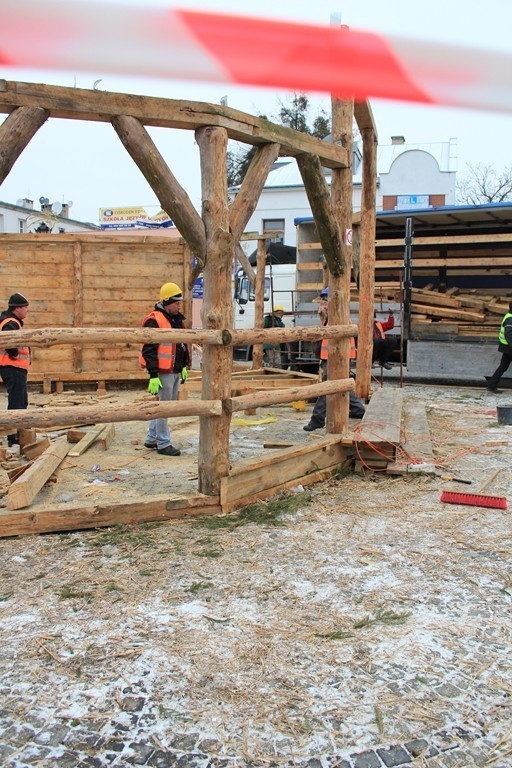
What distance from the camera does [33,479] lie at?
16.4ft

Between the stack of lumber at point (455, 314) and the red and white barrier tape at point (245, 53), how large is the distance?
8.91m

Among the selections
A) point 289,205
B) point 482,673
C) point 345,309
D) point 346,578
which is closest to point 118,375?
point 345,309

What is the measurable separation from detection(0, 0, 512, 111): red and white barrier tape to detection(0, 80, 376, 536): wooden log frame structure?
0.22m

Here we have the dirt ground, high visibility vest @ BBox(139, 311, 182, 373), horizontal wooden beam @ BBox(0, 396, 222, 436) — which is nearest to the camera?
the dirt ground

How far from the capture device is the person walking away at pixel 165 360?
22.9 ft

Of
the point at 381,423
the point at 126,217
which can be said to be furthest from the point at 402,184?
the point at 381,423

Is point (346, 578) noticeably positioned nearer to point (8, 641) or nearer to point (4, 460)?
point (8, 641)

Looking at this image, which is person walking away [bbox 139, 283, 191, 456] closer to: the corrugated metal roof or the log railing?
the log railing

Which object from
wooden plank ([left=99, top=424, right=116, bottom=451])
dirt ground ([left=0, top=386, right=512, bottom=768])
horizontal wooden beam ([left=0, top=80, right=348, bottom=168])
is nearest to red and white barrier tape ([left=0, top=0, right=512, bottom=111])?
horizontal wooden beam ([left=0, top=80, right=348, bottom=168])

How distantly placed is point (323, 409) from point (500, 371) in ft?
18.7

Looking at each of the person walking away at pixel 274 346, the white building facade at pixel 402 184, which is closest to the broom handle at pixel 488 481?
the person walking away at pixel 274 346

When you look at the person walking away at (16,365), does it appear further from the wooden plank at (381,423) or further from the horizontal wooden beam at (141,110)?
the wooden plank at (381,423)

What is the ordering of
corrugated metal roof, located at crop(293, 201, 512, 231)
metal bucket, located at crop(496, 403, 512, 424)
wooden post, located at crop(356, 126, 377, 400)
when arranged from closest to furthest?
metal bucket, located at crop(496, 403, 512, 424) → wooden post, located at crop(356, 126, 377, 400) → corrugated metal roof, located at crop(293, 201, 512, 231)

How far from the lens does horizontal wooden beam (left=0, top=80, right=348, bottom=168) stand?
4328mm
